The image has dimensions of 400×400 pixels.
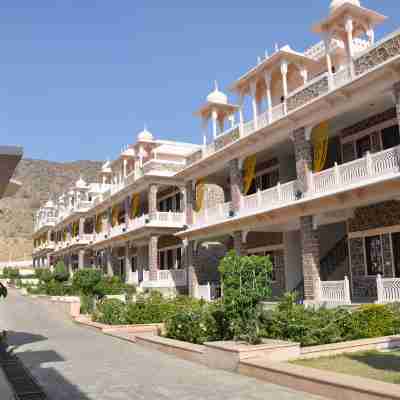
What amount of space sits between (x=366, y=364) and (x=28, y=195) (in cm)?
12564

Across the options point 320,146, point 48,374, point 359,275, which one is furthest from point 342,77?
point 48,374

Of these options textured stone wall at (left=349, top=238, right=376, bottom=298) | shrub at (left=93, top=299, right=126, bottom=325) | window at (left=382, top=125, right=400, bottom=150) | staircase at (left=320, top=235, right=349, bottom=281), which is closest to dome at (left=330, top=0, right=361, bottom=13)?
window at (left=382, top=125, right=400, bottom=150)

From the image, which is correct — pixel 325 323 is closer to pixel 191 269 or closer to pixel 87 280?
pixel 87 280

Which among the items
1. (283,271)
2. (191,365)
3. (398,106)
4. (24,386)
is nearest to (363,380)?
(191,365)

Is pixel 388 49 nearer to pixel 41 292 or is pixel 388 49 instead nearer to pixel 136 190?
pixel 136 190

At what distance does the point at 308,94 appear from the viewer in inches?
704

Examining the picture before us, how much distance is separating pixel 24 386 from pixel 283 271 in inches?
701

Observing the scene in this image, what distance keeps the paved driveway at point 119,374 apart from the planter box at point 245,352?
0.22 m

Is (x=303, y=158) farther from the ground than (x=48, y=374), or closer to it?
farther from the ground

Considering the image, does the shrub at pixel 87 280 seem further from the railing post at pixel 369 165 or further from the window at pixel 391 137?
the window at pixel 391 137

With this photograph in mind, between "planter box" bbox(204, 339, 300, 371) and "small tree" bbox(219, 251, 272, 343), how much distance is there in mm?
347

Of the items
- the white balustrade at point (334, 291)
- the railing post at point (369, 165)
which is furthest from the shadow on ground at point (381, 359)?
the railing post at point (369, 165)

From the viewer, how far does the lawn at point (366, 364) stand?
7.56 m

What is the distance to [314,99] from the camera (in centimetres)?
1703
